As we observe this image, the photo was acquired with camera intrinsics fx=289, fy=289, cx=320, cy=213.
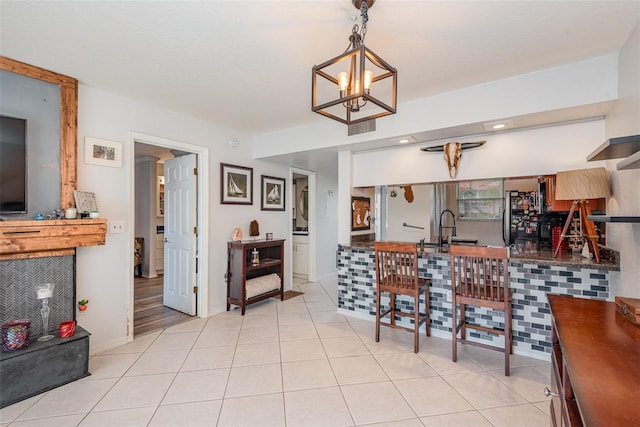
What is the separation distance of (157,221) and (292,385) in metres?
5.07

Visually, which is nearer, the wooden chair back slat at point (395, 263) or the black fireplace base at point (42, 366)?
the black fireplace base at point (42, 366)

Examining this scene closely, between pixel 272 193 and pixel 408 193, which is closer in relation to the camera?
pixel 408 193

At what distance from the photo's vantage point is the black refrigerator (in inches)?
120

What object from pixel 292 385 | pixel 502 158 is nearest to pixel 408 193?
pixel 502 158

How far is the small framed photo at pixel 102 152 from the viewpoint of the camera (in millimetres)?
2656

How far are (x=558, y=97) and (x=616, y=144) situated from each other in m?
1.42

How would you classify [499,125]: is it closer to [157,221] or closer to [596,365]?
[596,365]

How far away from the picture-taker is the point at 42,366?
6.76 feet

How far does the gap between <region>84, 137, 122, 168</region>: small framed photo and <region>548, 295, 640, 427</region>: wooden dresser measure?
3.50 metres

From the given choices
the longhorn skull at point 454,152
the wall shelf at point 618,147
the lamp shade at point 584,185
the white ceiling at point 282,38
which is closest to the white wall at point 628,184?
the lamp shade at point 584,185

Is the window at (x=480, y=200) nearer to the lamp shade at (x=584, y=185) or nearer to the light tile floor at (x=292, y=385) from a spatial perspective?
the lamp shade at (x=584, y=185)

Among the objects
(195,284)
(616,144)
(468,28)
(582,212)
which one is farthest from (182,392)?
(582,212)

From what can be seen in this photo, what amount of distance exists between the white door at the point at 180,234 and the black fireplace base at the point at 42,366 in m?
1.44

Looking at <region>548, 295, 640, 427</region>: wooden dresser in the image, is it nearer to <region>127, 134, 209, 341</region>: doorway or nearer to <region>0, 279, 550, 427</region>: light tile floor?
<region>0, 279, 550, 427</region>: light tile floor
